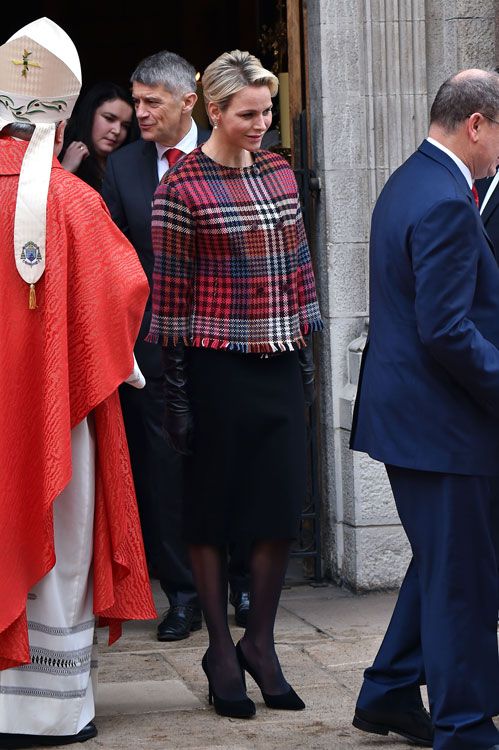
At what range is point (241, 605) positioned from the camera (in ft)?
19.0

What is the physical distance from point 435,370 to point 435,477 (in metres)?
0.27

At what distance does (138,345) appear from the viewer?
19.4 feet

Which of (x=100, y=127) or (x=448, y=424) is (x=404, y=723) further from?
(x=100, y=127)

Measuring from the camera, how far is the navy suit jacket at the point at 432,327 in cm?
374

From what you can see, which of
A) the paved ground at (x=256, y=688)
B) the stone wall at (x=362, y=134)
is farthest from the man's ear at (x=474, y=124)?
the stone wall at (x=362, y=134)

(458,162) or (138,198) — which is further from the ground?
(458,162)

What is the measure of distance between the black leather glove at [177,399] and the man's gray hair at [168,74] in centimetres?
139

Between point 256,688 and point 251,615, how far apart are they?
393mm

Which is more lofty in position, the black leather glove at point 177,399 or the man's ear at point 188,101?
the man's ear at point 188,101

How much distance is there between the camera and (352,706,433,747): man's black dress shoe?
14.1ft

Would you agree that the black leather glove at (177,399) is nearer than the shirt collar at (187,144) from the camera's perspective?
Yes

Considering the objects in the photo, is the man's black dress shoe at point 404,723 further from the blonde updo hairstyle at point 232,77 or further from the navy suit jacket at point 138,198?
the navy suit jacket at point 138,198

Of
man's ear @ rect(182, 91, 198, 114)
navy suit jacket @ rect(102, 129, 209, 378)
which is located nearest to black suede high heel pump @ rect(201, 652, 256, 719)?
navy suit jacket @ rect(102, 129, 209, 378)

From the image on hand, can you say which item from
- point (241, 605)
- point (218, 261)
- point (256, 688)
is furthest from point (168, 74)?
point (256, 688)
